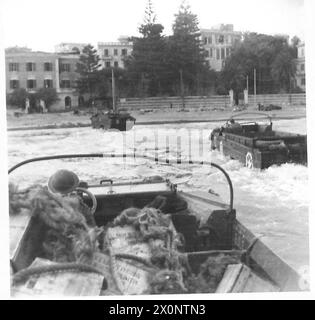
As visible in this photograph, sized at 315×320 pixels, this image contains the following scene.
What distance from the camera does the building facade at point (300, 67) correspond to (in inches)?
89.2

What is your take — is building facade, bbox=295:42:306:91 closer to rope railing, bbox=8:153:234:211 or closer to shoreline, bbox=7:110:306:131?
shoreline, bbox=7:110:306:131

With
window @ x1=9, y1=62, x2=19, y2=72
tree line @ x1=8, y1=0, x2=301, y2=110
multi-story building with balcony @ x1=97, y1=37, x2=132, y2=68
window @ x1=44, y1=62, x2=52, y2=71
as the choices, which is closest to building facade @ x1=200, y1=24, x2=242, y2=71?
tree line @ x1=8, y1=0, x2=301, y2=110

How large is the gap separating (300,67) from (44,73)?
1.16 m

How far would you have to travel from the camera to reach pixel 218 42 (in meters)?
2.29

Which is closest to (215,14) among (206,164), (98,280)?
(206,164)

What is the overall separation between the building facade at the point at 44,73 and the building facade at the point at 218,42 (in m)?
0.59

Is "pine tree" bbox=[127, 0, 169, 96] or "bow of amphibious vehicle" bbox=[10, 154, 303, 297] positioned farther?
"pine tree" bbox=[127, 0, 169, 96]

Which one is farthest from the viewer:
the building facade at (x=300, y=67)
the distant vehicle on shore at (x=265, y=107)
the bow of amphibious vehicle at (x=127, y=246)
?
the distant vehicle on shore at (x=265, y=107)

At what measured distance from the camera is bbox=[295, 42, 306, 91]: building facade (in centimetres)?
227

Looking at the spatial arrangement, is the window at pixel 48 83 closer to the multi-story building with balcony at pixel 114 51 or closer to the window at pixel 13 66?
the window at pixel 13 66

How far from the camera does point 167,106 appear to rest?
2.37m

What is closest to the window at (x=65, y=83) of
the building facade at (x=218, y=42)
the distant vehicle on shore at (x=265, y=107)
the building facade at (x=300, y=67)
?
the building facade at (x=218, y=42)

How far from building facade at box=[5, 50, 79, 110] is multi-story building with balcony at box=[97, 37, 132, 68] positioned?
0.39 ft

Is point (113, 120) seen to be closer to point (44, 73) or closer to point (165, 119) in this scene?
point (165, 119)
